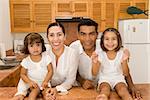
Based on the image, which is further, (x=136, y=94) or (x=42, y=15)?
(x=42, y=15)

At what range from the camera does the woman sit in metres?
1.51

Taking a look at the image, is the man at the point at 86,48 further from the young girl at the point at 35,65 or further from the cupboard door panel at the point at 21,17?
the cupboard door panel at the point at 21,17

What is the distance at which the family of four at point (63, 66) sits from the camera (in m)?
1.45

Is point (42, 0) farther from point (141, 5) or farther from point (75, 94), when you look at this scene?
point (75, 94)

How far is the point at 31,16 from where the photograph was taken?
14.3 feet

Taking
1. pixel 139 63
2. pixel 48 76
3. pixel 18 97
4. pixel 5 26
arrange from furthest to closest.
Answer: pixel 5 26 < pixel 139 63 < pixel 48 76 < pixel 18 97

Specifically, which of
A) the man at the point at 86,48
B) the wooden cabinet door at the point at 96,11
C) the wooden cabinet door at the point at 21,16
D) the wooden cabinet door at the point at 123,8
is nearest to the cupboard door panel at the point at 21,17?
the wooden cabinet door at the point at 21,16

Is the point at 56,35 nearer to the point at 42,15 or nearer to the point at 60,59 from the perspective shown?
the point at 60,59

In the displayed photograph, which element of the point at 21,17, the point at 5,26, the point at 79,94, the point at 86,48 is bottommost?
the point at 79,94

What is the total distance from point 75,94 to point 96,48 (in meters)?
0.41

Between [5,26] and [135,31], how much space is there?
2032 millimetres

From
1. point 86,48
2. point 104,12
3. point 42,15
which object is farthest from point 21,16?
point 86,48

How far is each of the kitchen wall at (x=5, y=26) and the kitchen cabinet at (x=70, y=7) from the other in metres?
0.85

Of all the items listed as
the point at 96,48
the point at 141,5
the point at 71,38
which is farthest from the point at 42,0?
the point at 96,48
